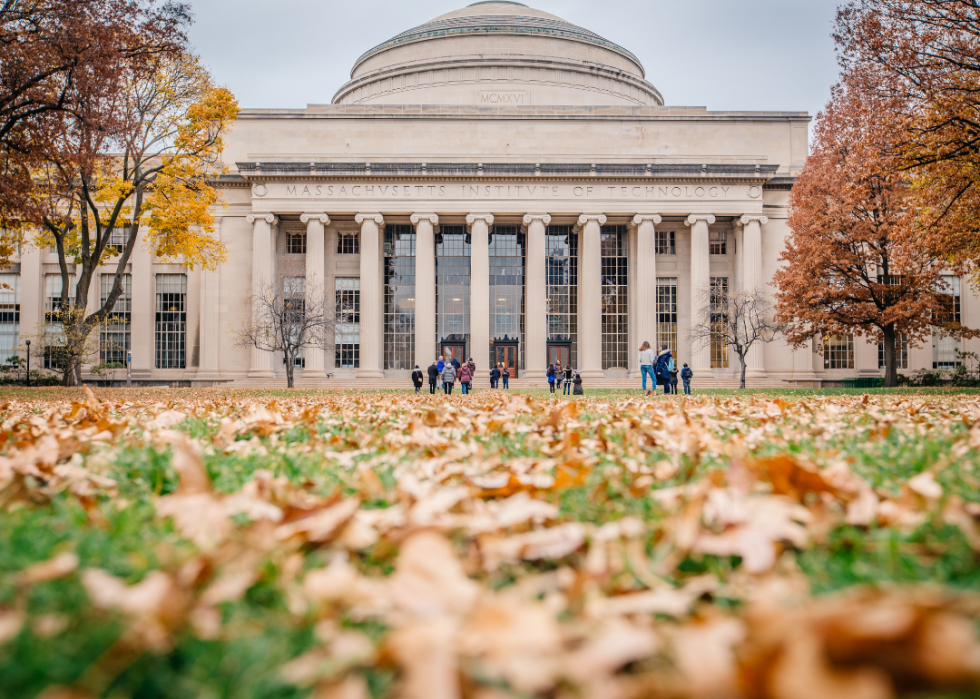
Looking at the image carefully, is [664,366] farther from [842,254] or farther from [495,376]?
[842,254]

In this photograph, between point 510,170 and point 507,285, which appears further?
point 507,285

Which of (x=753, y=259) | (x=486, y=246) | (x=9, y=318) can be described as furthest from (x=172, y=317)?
(x=753, y=259)

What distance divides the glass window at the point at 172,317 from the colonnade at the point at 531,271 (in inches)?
277

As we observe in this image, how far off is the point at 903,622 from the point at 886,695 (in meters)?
0.14

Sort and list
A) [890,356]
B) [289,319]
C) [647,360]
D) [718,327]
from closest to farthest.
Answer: [647,360], [890,356], [289,319], [718,327]

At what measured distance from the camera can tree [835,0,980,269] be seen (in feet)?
56.3

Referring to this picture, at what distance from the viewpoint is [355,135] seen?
4831 cm

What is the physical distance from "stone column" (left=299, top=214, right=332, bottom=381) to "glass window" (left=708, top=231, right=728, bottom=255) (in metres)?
28.3

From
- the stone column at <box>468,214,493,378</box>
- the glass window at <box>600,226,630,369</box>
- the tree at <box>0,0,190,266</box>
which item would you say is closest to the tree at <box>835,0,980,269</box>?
the tree at <box>0,0,190,266</box>

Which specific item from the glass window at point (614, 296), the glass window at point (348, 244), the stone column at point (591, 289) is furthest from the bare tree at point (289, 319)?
the glass window at point (614, 296)

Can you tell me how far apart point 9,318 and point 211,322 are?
1739cm

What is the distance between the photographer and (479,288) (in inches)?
1768

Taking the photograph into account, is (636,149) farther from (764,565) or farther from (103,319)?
(764,565)

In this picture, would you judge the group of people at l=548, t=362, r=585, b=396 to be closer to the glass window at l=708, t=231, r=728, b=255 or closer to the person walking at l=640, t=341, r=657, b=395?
the person walking at l=640, t=341, r=657, b=395
